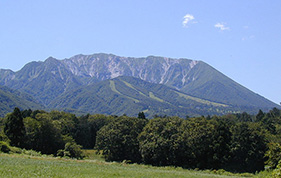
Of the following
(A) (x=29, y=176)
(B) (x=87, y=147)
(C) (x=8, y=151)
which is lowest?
(B) (x=87, y=147)

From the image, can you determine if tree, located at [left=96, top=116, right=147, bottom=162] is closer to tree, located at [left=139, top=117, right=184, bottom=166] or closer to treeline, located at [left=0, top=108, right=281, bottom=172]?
treeline, located at [left=0, top=108, right=281, bottom=172]

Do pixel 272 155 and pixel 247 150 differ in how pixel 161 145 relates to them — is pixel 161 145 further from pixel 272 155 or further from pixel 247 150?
pixel 272 155

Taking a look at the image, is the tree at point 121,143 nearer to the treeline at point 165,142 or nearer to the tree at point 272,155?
the treeline at point 165,142

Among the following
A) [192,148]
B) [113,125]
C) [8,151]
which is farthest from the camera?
[113,125]

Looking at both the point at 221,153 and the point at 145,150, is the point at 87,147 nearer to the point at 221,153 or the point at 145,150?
the point at 145,150

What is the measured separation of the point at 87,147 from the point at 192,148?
178 feet

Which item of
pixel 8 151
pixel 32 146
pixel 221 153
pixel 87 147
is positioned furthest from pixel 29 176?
pixel 87 147

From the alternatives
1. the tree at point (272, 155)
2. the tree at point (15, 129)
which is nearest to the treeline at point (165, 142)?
the tree at point (15, 129)

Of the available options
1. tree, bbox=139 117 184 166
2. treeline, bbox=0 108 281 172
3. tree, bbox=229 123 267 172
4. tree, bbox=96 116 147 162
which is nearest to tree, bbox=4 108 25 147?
treeline, bbox=0 108 281 172

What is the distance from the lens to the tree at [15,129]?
7094cm

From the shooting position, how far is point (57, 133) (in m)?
79.3

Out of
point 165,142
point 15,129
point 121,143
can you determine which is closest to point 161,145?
point 165,142

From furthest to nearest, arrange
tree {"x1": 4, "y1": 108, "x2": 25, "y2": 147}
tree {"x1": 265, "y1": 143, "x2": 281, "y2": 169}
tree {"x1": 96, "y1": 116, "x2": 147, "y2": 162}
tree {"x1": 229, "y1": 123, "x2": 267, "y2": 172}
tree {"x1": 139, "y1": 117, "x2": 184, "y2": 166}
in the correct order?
tree {"x1": 96, "y1": 116, "x2": 147, "y2": 162} → tree {"x1": 229, "y1": 123, "x2": 267, "y2": 172} → tree {"x1": 4, "y1": 108, "x2": 25, "y2": 147} → tree {"x1": 139, "y1": 117, "x2": 184, "y2": 166} → tree {"x1": 265, "y1": 143, "x2": 281, "y2": 169}

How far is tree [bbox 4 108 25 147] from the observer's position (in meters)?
70.9
